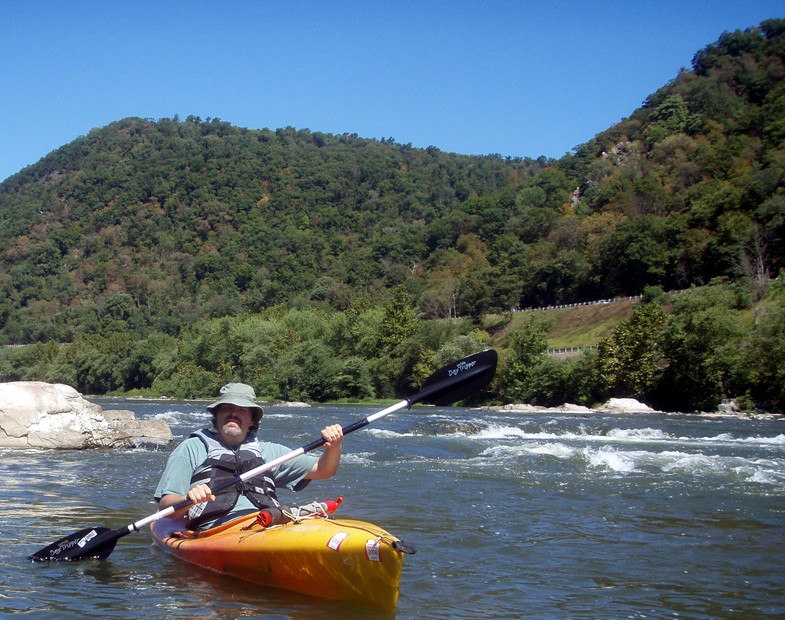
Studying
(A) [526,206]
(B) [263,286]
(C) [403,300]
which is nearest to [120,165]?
(B) [263,286]

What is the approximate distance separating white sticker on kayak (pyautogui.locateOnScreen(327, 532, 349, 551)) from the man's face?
4.38 feet

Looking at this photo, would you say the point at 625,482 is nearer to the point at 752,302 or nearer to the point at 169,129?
the point at 752,302

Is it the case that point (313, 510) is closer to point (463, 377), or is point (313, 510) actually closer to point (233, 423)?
point (233, 423)

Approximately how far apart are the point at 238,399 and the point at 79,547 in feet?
5.91

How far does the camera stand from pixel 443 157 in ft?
601

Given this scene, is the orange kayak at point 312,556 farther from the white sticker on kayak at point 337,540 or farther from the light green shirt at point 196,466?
the light green shirt at point 196,466

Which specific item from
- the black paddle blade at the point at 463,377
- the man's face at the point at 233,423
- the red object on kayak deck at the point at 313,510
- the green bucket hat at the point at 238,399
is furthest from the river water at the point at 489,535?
the black paddle blade at the point at 463,377

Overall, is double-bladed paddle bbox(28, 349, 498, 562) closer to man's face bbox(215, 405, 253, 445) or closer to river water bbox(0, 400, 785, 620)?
river water bbox(0, 400, 785, 620)

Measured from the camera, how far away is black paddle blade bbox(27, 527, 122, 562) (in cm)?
598

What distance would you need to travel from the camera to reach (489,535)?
7.22m

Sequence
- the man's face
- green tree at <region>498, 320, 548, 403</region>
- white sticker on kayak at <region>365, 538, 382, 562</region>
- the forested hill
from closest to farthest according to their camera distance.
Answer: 1. white sticker on kayak at <region>365, 538, 382, 562</region>
2. the man's face
3. green tree at <region>498, 320, 548, 403</region>
4. the forested hill

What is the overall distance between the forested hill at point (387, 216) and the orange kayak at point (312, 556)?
50375 millimetres

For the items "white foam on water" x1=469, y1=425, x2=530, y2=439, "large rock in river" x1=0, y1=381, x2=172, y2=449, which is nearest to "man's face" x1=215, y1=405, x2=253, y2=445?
"large rock in river" x1=0, y1=381, x2=172, y2=449

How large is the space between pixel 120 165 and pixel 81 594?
16806 cm
